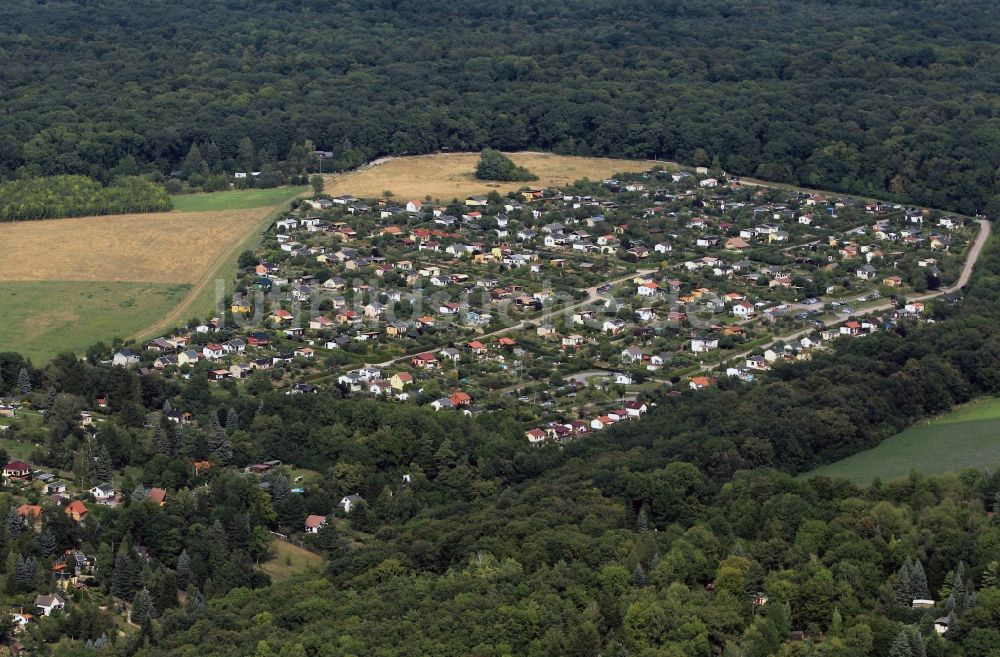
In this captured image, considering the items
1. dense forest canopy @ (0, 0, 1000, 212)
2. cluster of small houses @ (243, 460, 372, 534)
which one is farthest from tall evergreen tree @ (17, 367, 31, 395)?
dense forest canopy @ (0, 0, 1000, 212)

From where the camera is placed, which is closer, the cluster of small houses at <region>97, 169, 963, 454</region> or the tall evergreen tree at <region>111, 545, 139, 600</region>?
the tall evergreen tree at <region>111, 545, 139, 600</region>

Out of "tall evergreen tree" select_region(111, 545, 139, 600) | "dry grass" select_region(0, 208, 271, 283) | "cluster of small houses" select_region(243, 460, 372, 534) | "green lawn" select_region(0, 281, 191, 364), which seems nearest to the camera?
"tall evergreen tree" select_region(111, 545, 139, 600)

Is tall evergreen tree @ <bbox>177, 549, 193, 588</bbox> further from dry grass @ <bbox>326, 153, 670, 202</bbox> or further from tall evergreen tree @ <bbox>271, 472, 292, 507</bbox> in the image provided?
dry grass @ <bbox>326, 153, 670, 202</bbox>

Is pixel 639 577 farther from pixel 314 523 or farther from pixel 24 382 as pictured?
pixel 24 382

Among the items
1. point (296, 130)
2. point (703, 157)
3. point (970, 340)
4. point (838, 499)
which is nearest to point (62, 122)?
point (296, 130)

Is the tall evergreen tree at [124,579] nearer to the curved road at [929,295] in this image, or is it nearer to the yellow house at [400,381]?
the yellow house at [400,381]

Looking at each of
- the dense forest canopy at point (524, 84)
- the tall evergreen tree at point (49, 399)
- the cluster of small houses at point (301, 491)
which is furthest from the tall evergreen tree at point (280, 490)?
the dense forest canopy at point (524, 84)

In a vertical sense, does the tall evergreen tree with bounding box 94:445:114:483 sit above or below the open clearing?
above

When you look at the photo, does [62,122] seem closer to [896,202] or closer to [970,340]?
[896,202]
